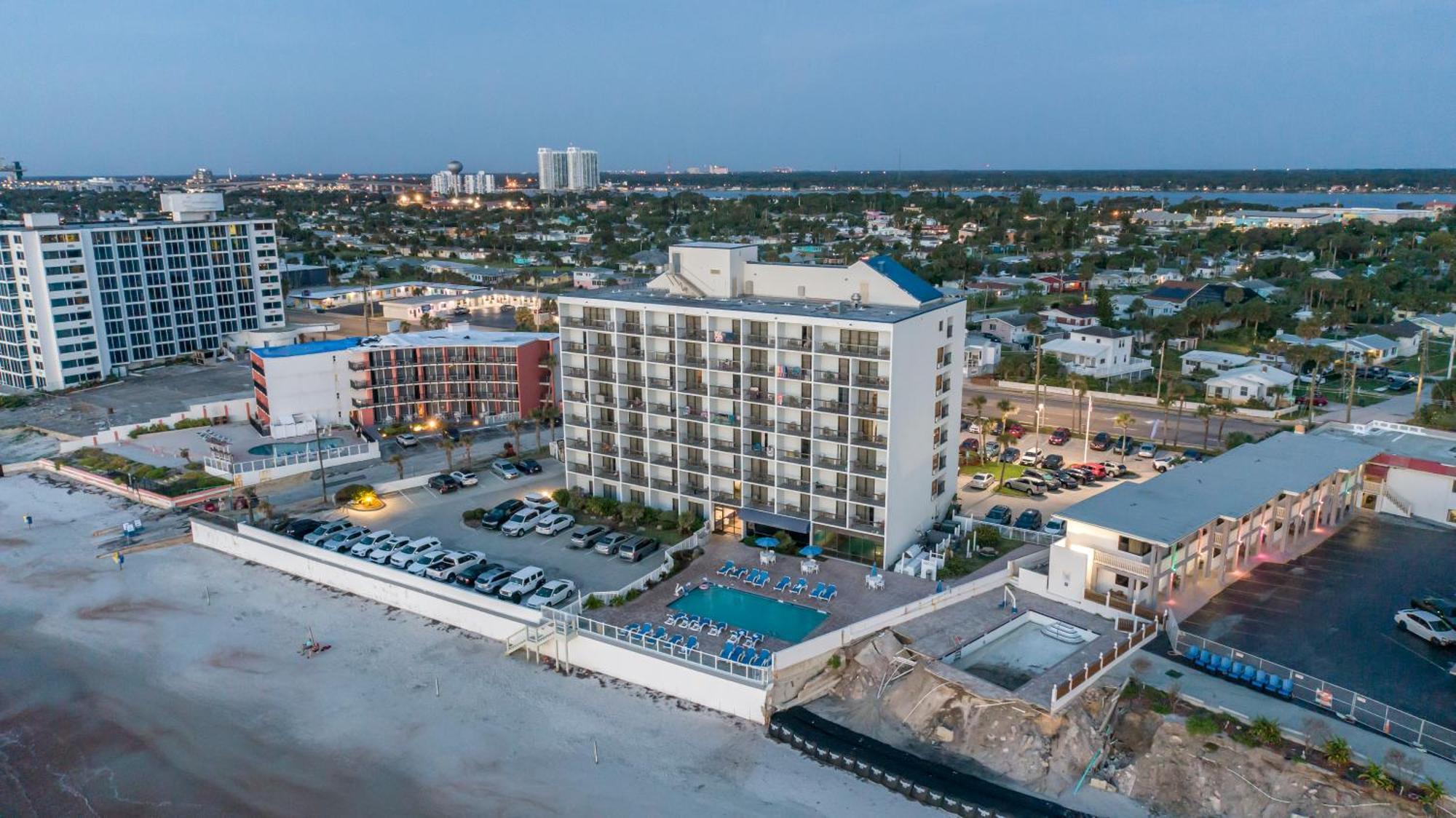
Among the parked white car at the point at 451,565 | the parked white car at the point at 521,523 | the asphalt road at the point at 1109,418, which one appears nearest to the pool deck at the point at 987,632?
the parked white car at the point at 451,565

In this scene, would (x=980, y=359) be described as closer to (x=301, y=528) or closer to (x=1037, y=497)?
(x=1037, y=497)

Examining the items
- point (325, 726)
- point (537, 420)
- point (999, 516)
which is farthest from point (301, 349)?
point (999, 516)

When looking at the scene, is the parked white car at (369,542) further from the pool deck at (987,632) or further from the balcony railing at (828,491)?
the pool deck at (987,632)

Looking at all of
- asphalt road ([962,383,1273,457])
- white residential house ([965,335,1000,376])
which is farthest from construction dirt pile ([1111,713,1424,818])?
white residential house ([965,335,1000,376])

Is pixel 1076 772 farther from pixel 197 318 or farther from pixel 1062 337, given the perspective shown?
pixel 197 318

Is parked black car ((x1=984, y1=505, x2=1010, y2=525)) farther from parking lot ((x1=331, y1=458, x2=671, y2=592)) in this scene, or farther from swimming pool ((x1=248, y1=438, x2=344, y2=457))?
swimming pool ((x1=248, y1=438, x2=344, y2=457))

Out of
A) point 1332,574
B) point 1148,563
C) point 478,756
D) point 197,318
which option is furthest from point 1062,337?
point 197,318
